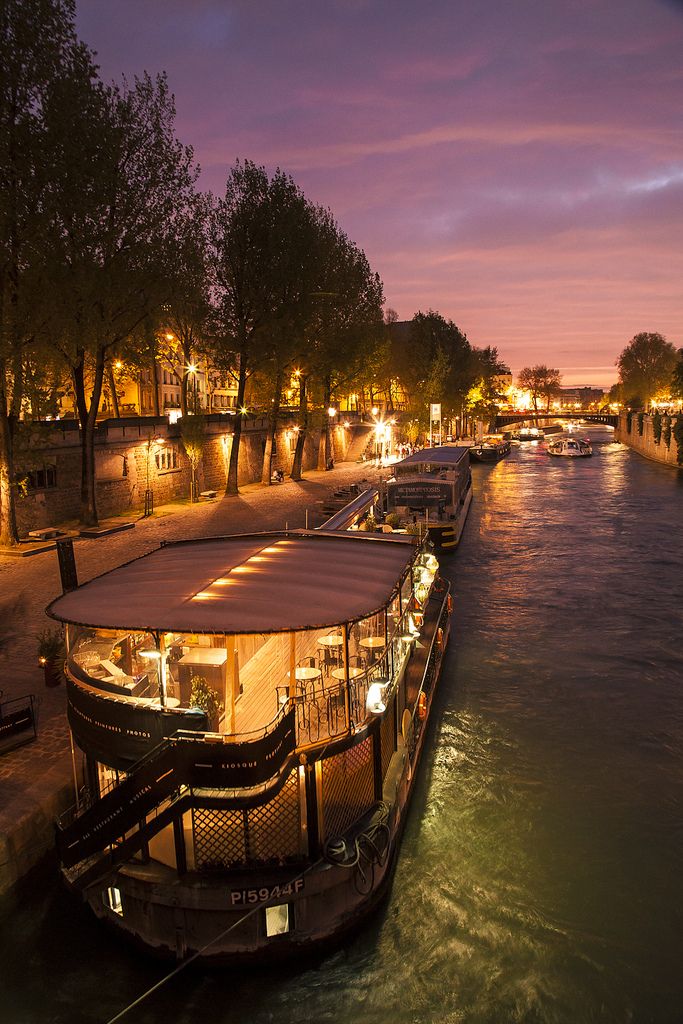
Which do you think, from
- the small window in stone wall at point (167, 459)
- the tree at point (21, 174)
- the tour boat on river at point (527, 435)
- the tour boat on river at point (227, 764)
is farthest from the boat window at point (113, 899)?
the tour boat on river at point (527, 435)

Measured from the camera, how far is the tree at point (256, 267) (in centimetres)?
3991

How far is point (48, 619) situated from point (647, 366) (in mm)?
144481

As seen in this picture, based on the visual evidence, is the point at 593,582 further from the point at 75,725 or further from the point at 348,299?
the point at 348,299

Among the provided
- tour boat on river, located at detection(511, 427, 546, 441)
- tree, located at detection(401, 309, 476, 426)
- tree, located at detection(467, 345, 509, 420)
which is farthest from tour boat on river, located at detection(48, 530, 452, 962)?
tour boat on river, located at detection(511, 427, 546, 441)

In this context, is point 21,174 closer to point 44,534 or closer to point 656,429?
point 44,534

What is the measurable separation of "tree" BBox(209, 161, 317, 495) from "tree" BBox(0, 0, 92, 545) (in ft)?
48.5

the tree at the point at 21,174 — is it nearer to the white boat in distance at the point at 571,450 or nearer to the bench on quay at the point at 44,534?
the bench on quay at the point at 44,534

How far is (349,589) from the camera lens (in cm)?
996

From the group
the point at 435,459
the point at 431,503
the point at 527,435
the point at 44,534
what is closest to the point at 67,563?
the point at 44,534

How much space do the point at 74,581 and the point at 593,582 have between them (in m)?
19.3

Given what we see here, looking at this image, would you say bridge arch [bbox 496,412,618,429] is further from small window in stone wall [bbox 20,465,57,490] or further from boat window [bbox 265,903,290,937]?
boat window [bbox 265,903,290,937]

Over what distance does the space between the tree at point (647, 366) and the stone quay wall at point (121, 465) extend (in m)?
109

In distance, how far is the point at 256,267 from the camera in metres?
40.1

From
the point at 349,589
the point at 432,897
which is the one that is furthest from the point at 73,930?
the point at 349,589
